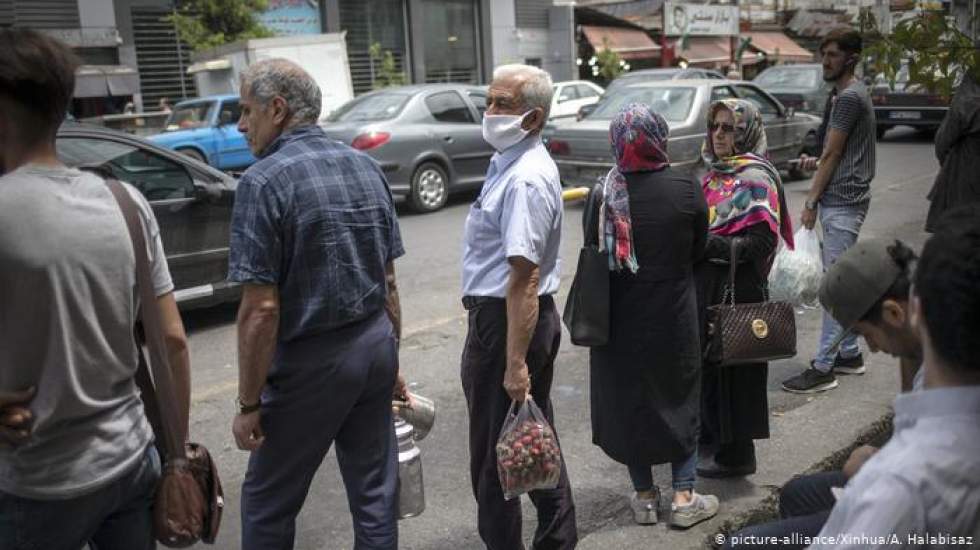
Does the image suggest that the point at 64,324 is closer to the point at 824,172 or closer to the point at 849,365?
the point at 824,172

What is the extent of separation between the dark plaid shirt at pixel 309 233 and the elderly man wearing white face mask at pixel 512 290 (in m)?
0.43

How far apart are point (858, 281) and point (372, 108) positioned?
1057 cm

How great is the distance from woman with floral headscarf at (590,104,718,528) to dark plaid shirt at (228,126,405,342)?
3.25 feet

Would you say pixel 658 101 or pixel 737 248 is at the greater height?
pixel 658 101

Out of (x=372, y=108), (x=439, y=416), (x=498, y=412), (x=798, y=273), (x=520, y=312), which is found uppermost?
(x=372, y=108)

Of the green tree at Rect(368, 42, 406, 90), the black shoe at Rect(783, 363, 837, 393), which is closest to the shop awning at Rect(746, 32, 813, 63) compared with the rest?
the green tree at Rect(368, 42, 406, 90)

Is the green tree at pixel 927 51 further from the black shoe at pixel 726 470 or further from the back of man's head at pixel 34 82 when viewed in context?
the back of man's head at pixel 34 82

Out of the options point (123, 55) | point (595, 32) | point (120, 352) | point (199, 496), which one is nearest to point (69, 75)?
point (120, 352)

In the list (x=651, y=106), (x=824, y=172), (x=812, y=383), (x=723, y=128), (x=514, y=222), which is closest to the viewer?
(x=514, y=222)

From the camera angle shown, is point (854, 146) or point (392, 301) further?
point (854, 146)

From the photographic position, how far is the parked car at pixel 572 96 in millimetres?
19125

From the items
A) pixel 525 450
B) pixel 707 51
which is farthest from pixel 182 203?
pixel 707 51

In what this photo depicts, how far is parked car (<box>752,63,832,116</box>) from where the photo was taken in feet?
60.9

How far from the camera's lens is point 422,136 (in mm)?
11750
